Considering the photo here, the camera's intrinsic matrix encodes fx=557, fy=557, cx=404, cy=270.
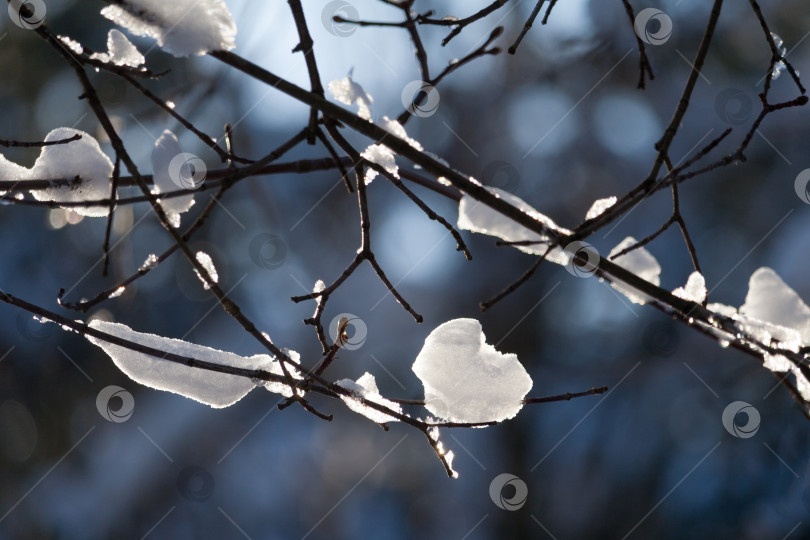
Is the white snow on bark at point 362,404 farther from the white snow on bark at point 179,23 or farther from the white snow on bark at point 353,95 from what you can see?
the white snow on bark at point 179,23

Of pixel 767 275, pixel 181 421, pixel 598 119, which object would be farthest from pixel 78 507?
pixel 598 119

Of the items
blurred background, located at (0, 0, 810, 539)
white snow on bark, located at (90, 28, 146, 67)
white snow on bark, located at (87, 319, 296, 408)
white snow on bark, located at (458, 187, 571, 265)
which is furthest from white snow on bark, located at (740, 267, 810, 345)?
blurred background, located at (0, 0, 810, 539)

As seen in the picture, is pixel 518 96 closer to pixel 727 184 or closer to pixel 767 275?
pixel 727 184

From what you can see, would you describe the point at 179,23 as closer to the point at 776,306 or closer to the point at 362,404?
the point at 362,404

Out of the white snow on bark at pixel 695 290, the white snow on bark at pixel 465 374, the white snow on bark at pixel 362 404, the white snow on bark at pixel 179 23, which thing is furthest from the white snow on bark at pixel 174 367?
the white snow on bark at pixel 695 290

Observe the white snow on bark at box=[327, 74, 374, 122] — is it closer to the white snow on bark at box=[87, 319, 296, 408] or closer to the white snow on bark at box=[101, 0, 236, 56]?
the white snow on bark at box=[101, 0, 236, 56]

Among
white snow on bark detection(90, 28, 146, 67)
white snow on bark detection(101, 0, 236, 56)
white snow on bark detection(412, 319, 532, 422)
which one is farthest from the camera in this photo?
white snow on bark detection(412, 319, 532, 422)
